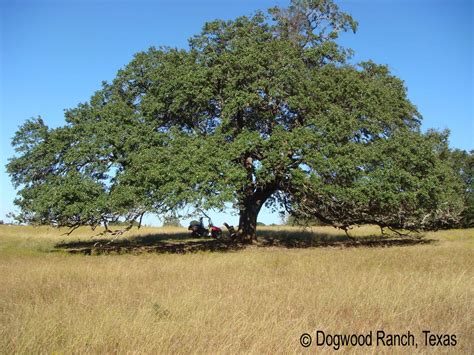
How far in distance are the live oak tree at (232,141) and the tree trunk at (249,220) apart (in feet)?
3.83

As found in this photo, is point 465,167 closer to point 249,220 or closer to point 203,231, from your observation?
point 203,231

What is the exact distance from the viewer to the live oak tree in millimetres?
18406

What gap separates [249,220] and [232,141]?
5716 millimetres

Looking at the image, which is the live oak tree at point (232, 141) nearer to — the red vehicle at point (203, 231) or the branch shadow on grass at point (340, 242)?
the branch shadow on grass at point (340, 242)

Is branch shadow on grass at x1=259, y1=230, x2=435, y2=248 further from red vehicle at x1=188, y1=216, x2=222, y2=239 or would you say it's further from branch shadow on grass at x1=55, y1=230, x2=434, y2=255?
red vehicle at x1=188, y1=216, x2=222, y2=239

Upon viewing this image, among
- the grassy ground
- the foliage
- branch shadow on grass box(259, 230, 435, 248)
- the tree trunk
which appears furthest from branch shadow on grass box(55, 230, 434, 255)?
the foliage

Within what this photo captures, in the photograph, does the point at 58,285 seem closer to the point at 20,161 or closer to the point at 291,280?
the point at 291,280

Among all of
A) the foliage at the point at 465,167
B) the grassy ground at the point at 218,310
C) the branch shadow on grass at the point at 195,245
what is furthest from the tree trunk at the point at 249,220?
the foliage at the point at 465,167

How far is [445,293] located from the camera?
751 cm

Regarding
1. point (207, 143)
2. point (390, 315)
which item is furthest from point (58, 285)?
point (207, 143)

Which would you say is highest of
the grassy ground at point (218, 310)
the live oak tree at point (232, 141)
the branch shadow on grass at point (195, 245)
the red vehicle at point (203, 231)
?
the live oak tree at point (232, 141)

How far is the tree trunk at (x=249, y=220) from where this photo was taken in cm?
2442

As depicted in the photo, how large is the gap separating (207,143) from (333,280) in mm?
10827

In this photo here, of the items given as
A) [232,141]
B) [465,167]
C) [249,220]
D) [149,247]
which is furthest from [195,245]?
[465,167]
